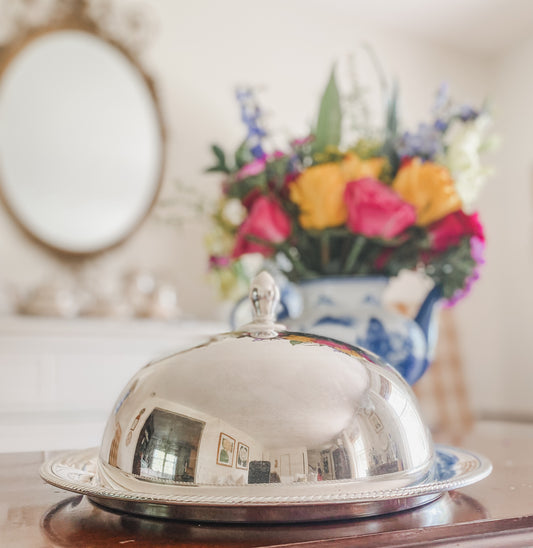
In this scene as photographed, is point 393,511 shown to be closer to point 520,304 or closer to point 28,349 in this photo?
point 28,349

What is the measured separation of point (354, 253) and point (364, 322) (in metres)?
0.09

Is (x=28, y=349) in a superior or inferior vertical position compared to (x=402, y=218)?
inferior

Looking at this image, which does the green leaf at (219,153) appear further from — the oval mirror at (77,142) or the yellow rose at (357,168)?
the oval mirror at (77,142)

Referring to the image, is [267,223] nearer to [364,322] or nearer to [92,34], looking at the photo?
[364,322]

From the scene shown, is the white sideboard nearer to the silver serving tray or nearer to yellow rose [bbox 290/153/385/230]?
yellow rose [bbox 290/153/385/230]

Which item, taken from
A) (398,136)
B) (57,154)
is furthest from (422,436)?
(57,154)

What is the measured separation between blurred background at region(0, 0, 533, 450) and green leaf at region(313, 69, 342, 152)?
512mm

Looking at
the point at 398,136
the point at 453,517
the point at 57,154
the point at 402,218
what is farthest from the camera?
the point at 57,154

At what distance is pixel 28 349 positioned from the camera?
1539 mm

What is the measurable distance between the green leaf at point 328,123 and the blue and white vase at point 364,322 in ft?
0.59

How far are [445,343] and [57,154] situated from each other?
1720 millimetres

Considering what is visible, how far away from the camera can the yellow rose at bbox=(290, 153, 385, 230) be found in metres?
0.67

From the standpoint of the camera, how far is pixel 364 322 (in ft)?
2.19

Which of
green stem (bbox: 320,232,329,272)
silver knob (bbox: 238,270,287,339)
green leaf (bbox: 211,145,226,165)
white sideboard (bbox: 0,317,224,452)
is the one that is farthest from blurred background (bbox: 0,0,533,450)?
silver knob (bbox: 238,270,287,339)
